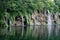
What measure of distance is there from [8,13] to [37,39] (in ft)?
72.0

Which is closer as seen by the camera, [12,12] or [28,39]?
[28,39]

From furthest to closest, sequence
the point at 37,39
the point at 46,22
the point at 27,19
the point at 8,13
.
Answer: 1. the point at 46,22
2. the point at 27,19
3. the point at 8,13
4. the point at 37,39

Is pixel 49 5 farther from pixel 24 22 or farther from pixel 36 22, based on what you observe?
pixel 24 22

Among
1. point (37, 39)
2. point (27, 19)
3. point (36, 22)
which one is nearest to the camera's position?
point (37, 39)

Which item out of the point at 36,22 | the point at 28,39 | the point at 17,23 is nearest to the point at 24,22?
the point at 17,23

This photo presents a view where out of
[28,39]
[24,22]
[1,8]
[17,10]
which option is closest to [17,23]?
[24,22]

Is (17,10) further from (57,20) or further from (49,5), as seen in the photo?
(57,20)

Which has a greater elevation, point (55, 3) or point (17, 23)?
point (55, 3)

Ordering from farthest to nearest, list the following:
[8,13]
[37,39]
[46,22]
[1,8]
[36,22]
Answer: [46,22], [36,22], [8,13], [1,8], [37,39]

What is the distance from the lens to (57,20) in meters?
80.9

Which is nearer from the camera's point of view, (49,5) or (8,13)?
(8,13)

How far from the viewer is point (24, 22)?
197 feet

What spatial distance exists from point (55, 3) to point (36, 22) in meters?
14.2

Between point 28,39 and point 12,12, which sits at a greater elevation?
point 12,12
